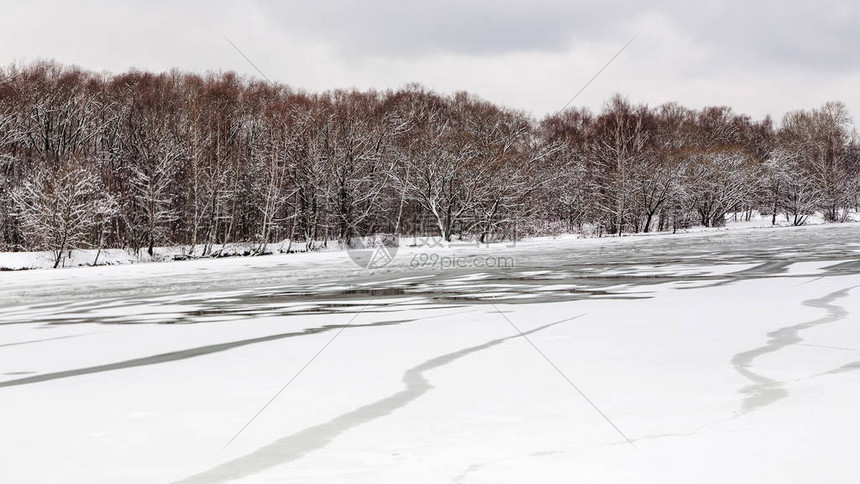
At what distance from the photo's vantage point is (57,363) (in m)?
7.38

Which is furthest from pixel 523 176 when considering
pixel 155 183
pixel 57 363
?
pixel 57 363

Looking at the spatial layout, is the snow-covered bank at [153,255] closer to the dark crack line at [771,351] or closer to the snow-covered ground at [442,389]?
the snow-covered ground at [442,389]

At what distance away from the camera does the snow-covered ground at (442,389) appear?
402cm

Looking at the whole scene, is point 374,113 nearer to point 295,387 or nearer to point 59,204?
point 59,204

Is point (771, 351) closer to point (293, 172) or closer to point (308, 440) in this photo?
point (308, 440)

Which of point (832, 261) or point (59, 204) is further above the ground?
point (59, 204)

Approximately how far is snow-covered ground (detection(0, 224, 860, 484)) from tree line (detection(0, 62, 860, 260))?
84.3 ft

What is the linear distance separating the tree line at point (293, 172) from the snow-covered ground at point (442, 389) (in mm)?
25680

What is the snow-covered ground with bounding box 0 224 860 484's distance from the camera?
4023 mm

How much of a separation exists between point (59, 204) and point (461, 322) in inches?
1093

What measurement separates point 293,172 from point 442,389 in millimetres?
39579

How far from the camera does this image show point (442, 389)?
5809 mm

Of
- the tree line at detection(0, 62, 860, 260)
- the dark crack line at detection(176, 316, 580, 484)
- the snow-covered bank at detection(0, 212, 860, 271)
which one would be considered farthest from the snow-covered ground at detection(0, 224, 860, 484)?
the tree line at detection(0, 62, 860, 260)


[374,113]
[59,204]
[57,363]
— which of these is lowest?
[57,363]
